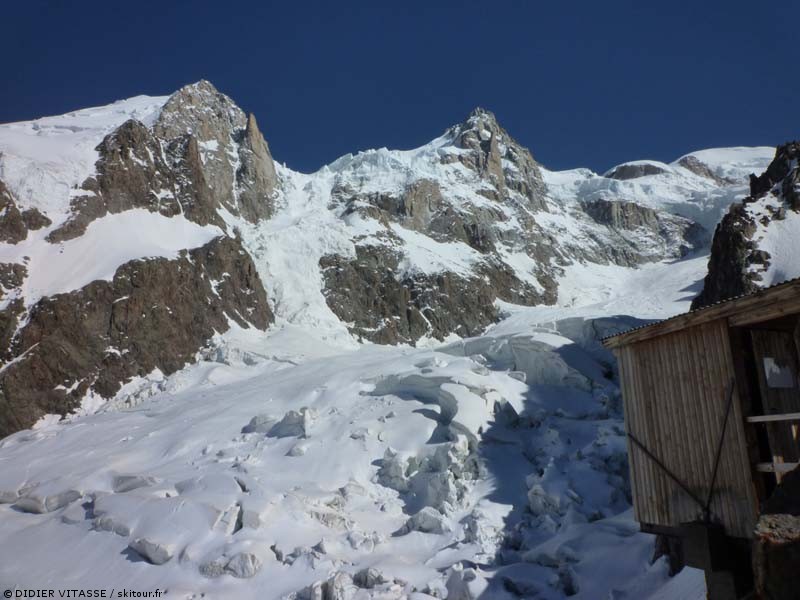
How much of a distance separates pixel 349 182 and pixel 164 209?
139 ft

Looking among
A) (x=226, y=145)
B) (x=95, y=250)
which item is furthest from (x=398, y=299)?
(x=226, y=145)

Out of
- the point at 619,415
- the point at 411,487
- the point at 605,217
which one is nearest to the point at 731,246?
the point at 619,415

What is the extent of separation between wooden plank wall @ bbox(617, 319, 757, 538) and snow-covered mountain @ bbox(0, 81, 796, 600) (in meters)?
2.06

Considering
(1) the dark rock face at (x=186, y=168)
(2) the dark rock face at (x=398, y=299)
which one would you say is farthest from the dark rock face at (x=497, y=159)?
(1) the dark rock face at (x=186, y=168)

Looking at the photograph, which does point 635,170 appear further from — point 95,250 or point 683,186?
point 95,250

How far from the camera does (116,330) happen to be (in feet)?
147

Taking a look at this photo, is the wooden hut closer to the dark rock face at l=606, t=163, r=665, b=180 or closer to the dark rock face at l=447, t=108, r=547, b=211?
the dark rock face at l=447, t=108, r=547, b=211

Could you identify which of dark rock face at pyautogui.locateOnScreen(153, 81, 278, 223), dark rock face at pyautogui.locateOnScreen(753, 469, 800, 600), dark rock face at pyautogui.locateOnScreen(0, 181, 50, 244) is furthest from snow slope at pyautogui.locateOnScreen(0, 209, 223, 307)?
dark rock face at pyautogui.locateOnScreen(753, 469, 800, 600)

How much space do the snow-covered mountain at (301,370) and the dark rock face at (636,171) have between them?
3635cm

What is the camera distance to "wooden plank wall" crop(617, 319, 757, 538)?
936 centimetres

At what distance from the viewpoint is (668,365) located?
1076 cm

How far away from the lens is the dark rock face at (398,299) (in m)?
65.2

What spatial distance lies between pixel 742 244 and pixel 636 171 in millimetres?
121005

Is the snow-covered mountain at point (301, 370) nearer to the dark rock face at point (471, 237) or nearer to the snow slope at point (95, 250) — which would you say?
the snow slope at point (95, 250)
